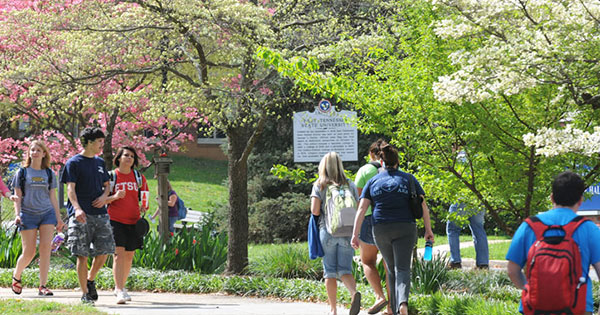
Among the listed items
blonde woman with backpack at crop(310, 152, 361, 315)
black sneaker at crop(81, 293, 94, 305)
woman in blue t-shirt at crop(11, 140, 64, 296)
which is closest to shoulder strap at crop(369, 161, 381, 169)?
blonde woman with backpack at crop(310, 152, 361, 315)

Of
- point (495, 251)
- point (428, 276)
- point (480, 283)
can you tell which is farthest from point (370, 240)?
point (495, 251)

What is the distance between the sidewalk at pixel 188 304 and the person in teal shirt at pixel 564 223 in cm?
412

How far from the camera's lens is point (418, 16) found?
8875 mm

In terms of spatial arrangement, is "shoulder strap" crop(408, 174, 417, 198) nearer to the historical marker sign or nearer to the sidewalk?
the sidewalk

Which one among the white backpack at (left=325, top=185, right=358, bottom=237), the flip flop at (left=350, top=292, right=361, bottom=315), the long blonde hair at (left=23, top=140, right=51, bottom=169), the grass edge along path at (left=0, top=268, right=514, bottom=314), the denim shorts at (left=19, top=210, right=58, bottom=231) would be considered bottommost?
the grass edge along path at (left=0, top=268, right=514, bottom=314)

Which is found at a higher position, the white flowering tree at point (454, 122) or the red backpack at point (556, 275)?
the white flowering tree at point (454, 122)

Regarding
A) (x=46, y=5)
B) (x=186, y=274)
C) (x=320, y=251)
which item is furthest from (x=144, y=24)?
(x=320, y=251)

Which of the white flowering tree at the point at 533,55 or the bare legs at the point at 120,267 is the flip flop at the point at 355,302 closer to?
the white flowering tree at the point at 533,55

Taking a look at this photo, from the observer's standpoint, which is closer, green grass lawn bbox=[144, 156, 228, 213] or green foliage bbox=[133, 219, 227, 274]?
green foliage bbox=[133, 219, 227, 274]

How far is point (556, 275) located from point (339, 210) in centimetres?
345

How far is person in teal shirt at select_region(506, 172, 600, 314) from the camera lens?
4.37 metres

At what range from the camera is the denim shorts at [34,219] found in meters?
9.24

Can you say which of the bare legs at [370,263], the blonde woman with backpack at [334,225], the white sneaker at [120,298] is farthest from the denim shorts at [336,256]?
the white sneaker at [120,298]

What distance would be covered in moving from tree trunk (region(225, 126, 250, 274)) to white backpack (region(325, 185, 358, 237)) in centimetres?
423
